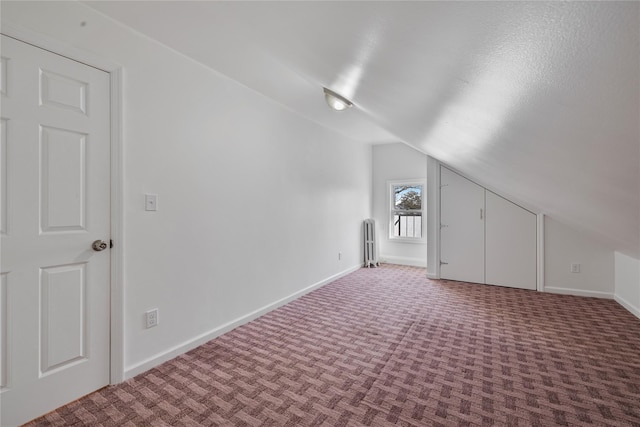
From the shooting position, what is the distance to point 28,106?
5.17 ft

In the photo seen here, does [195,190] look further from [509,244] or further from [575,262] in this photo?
[575,262]

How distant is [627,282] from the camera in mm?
3311

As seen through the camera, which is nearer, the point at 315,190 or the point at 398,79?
the point at 398,79

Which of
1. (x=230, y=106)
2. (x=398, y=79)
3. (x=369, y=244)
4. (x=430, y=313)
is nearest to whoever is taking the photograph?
(x=398, y=79)

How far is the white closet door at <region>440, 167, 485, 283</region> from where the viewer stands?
4422 millimetres

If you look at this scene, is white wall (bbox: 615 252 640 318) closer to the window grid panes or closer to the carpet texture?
the carpet texture

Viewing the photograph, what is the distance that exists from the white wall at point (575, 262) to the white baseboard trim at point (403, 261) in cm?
202

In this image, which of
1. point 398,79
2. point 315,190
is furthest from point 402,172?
point 398,79

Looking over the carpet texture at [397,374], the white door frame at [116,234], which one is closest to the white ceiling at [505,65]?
the white door frame at [116,234]

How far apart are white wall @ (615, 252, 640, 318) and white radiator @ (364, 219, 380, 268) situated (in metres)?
3.38

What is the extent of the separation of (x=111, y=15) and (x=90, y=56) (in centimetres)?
32

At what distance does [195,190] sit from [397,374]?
216 cm

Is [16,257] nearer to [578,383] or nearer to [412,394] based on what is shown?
[412,394]

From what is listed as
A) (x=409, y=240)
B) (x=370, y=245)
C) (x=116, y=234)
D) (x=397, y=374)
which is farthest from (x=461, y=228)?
(x=116, y=234)
